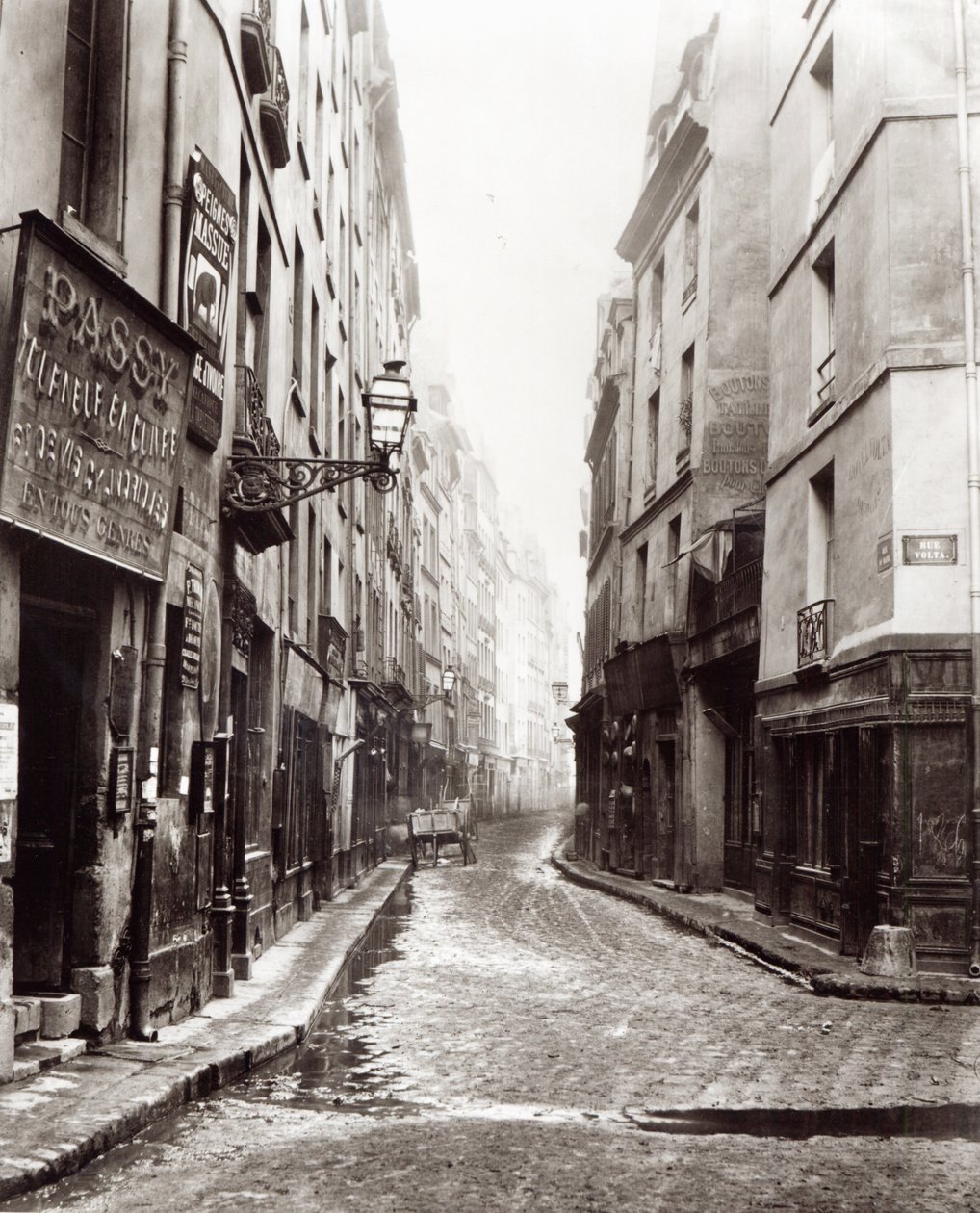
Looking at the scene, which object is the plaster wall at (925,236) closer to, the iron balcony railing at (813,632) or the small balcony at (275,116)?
the iron balcony railing at (813,632)

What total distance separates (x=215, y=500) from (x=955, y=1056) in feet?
19.8

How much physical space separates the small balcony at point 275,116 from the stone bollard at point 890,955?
8.65 metres

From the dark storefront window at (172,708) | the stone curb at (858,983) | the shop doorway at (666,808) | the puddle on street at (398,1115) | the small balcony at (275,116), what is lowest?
the stone curb at (858,983)

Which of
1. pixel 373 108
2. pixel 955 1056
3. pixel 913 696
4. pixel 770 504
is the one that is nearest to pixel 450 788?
pixel 373 108

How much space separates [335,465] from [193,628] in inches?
91.4

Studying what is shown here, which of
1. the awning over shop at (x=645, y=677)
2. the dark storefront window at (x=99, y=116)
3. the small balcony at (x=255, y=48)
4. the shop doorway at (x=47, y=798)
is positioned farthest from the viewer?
the awning over shop at (x=645, y=677)

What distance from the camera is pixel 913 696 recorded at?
39.5 feet

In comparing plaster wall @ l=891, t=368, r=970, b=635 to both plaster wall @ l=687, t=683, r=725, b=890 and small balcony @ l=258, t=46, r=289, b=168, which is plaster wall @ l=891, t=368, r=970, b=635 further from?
plaster wall @ l=687, t=683, r=725, b=890

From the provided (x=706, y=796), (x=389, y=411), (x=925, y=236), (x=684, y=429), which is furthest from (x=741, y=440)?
(x=389, y=411)

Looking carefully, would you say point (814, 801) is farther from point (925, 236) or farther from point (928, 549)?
point (925, 236)

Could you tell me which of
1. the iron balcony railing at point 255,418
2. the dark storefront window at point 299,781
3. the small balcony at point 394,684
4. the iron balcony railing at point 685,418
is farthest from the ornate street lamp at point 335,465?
the small balcony at point 394,684

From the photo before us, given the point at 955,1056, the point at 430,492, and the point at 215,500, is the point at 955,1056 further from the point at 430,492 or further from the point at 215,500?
the point at 430,492

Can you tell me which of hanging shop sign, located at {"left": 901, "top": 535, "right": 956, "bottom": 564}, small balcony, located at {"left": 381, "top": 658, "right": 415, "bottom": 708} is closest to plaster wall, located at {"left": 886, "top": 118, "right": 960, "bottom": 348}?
hanging shop sign, located at {"left": 901, "top": 535, "right": 956, "bottom": 564}

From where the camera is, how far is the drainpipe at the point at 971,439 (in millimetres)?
11789
